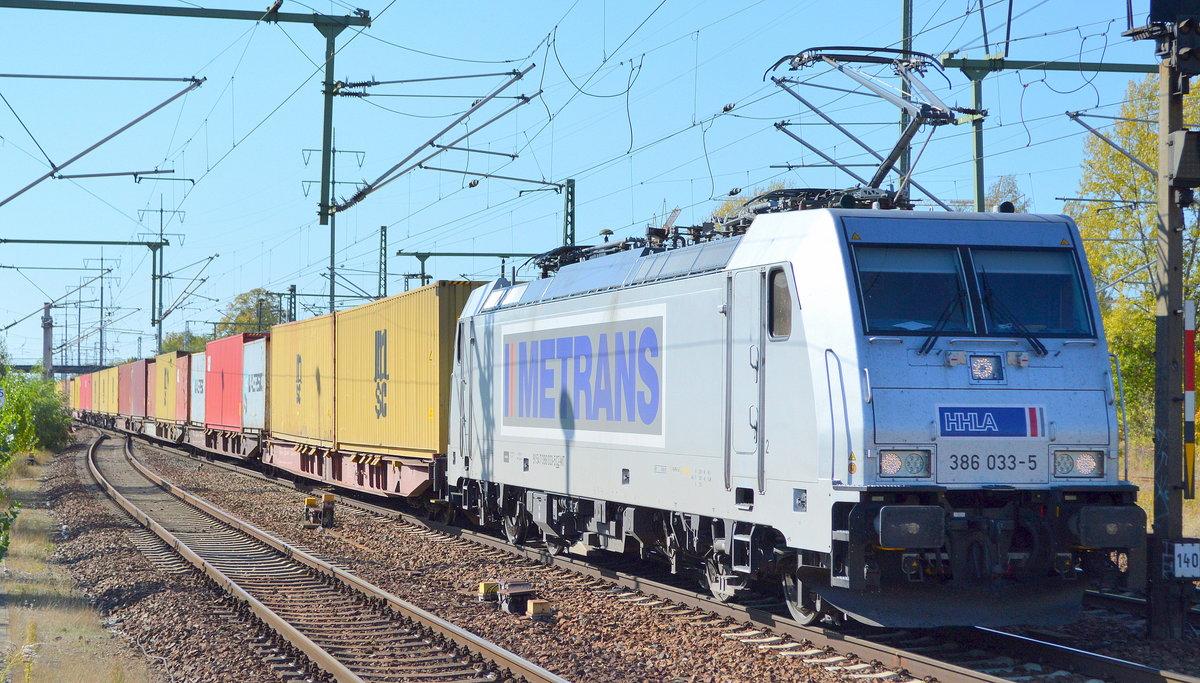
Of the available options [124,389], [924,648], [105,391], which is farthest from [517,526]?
[105,391]

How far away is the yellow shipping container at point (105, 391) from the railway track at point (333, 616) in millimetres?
46513

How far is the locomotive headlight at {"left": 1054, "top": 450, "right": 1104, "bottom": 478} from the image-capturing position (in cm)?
868

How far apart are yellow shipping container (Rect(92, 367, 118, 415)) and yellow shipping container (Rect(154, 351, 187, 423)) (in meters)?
14.7

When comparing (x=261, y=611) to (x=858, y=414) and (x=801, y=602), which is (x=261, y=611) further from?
(x=858, y=414)

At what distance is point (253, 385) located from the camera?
31.2m

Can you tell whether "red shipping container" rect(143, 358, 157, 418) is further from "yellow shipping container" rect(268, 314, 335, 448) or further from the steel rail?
the steel rail

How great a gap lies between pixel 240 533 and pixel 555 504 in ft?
24.0

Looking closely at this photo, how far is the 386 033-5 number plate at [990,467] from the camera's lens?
846cm

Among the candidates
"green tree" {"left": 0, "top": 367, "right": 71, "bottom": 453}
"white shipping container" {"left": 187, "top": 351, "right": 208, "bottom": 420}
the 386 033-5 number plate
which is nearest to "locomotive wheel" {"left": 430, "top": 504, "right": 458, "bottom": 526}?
the 386 033-5 number plate

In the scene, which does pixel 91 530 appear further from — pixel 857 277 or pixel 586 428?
pixel 857 277

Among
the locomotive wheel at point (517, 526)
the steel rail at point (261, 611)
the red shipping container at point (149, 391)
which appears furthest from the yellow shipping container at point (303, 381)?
the red shipping container at point (149, 391)

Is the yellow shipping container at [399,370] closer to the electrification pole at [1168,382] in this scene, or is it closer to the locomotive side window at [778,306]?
the locomotive side window at [778,306]

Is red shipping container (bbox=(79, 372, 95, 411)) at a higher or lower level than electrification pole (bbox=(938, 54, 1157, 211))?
lower

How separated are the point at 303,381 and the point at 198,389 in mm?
13584
